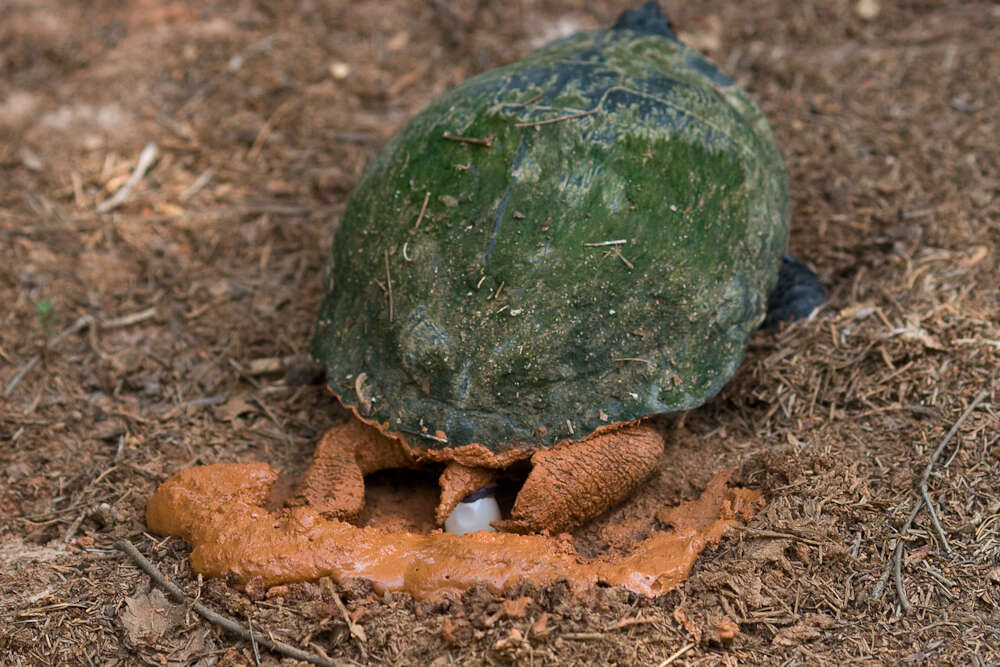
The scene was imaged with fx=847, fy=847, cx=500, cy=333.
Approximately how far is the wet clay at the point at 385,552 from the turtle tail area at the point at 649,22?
2.58 meters

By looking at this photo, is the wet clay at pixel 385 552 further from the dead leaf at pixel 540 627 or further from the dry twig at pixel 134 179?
the dry twig at pixel 134 179

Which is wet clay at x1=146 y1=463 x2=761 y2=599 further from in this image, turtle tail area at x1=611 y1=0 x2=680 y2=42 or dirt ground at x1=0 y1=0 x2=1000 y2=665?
turtle tail area at x1=611 y1=0 x2=680 y2=42

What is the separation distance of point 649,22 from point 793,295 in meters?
1.63

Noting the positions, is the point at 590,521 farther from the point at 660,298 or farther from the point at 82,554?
the point at 82,554

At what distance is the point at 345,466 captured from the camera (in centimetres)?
308

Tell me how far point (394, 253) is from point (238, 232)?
1741mm

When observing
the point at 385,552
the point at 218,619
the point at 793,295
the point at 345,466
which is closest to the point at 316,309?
the point at 345,466

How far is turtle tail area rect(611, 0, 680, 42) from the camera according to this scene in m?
4.36

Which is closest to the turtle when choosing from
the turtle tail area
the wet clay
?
the wet clay

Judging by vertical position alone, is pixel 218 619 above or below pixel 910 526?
above

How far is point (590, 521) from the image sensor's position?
3.16 metres

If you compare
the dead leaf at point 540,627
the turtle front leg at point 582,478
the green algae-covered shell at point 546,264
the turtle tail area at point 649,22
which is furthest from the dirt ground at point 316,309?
the turtle tail area at point 649,22

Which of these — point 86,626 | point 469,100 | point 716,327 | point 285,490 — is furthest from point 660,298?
point 86,626

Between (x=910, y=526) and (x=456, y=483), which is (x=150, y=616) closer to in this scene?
(x=456, y=483)
